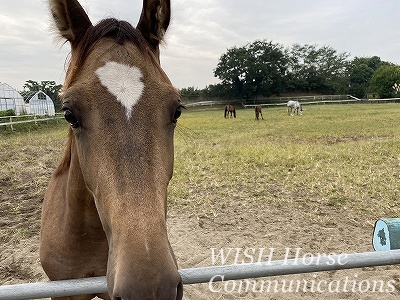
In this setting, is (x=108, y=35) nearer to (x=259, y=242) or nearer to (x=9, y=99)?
(x=259, y=242)

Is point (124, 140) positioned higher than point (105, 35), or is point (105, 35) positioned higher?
point (105, 35)

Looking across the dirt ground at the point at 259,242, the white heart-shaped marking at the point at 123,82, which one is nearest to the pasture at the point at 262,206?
the dirt ground at the point at 259,242

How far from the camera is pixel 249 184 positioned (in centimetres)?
773

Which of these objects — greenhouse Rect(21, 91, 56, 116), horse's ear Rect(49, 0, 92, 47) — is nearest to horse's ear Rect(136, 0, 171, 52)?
horse's ear Rect(49, 0, 92, 47)

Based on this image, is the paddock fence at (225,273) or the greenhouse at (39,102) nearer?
the paddock fence at (225,273)

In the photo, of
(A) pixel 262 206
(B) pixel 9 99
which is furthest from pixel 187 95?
(B) pixel 9 99

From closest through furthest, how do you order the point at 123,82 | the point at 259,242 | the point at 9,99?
1. the point at 123,82
2. the point at 259,242
3. the point at 9,99

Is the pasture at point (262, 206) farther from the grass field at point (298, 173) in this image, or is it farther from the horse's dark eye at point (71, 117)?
the horse's dark eye at point (71, 117)

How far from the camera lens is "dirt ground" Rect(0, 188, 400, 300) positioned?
12.7ft

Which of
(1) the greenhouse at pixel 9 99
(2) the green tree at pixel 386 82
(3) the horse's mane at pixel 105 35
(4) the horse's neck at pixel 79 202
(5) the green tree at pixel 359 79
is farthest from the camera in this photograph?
(5) the green tree at pixel 359 79

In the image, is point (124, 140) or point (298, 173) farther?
point (298, 173)

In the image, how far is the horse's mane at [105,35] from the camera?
1.81 m

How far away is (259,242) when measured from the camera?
5.00 m

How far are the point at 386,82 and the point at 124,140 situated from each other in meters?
66.0
